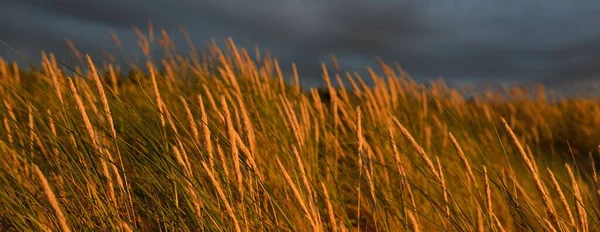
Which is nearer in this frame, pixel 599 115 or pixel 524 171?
pixel 524 171

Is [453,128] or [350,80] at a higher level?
[350,80]

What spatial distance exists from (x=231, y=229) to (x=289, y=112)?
457mm

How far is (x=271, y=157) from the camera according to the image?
249cm

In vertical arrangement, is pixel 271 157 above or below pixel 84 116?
below

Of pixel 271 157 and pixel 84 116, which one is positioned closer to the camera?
pixel 84 116

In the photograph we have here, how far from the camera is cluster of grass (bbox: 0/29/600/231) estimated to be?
124 centimetres

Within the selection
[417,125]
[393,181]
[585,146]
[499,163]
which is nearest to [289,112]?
[393,181]

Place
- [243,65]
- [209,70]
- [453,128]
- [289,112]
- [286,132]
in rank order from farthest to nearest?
[209,70], [453,128], [243,65], [286,132], [289,112]

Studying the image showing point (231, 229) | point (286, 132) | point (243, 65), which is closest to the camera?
point (231, 229)

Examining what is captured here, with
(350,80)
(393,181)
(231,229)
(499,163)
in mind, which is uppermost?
(350,80)

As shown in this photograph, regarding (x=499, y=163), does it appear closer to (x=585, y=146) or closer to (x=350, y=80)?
(x=350, y=80)

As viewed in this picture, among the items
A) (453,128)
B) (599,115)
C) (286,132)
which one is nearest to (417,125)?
(453,128)

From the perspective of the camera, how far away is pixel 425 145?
11.4 feet

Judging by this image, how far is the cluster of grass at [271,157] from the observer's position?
4.06ft
